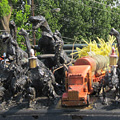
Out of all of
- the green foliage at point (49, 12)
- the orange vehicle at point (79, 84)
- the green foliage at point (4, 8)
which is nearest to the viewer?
the orange vehicle at point (79, 84)

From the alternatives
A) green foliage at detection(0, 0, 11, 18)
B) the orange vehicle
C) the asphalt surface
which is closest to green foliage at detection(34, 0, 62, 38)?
green foliage at detection(0, 0, 11, 18)

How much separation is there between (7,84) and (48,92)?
169 cm

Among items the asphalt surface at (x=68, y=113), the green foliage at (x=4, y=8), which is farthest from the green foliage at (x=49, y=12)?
the asphalt surface at (x=68, y=113)

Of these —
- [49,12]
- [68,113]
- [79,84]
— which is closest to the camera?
[68,113]

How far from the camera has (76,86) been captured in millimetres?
7199

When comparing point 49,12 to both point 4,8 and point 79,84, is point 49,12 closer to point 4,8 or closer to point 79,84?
point 4,8

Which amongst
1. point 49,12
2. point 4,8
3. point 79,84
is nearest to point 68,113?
point 79,84

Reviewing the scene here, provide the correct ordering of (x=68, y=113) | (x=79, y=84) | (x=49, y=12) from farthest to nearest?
(x=49, y=12)
(x=79, y=84)
(x=68, y=113)

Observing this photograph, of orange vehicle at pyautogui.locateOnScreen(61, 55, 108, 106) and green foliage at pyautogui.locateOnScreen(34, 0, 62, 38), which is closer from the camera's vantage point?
orange vehicle at pyautogui.locateOnScreen(61, 55, 108, 106)

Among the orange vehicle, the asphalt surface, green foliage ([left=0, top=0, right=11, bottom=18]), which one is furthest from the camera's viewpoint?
green foliage ([left=0, top=0, right=11, bottom=18])

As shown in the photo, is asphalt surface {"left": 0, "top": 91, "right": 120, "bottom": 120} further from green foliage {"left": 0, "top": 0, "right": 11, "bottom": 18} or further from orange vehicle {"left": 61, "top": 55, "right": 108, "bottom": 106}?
green foliage {"left": 0, "top": 0, "right": 11, "bottom": 18}

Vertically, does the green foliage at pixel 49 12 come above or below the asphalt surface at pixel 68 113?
above

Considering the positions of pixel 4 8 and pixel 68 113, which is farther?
pixel 4 8

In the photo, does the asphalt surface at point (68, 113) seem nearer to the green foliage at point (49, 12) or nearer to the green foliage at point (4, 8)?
the green foliage at point (4, 8)
